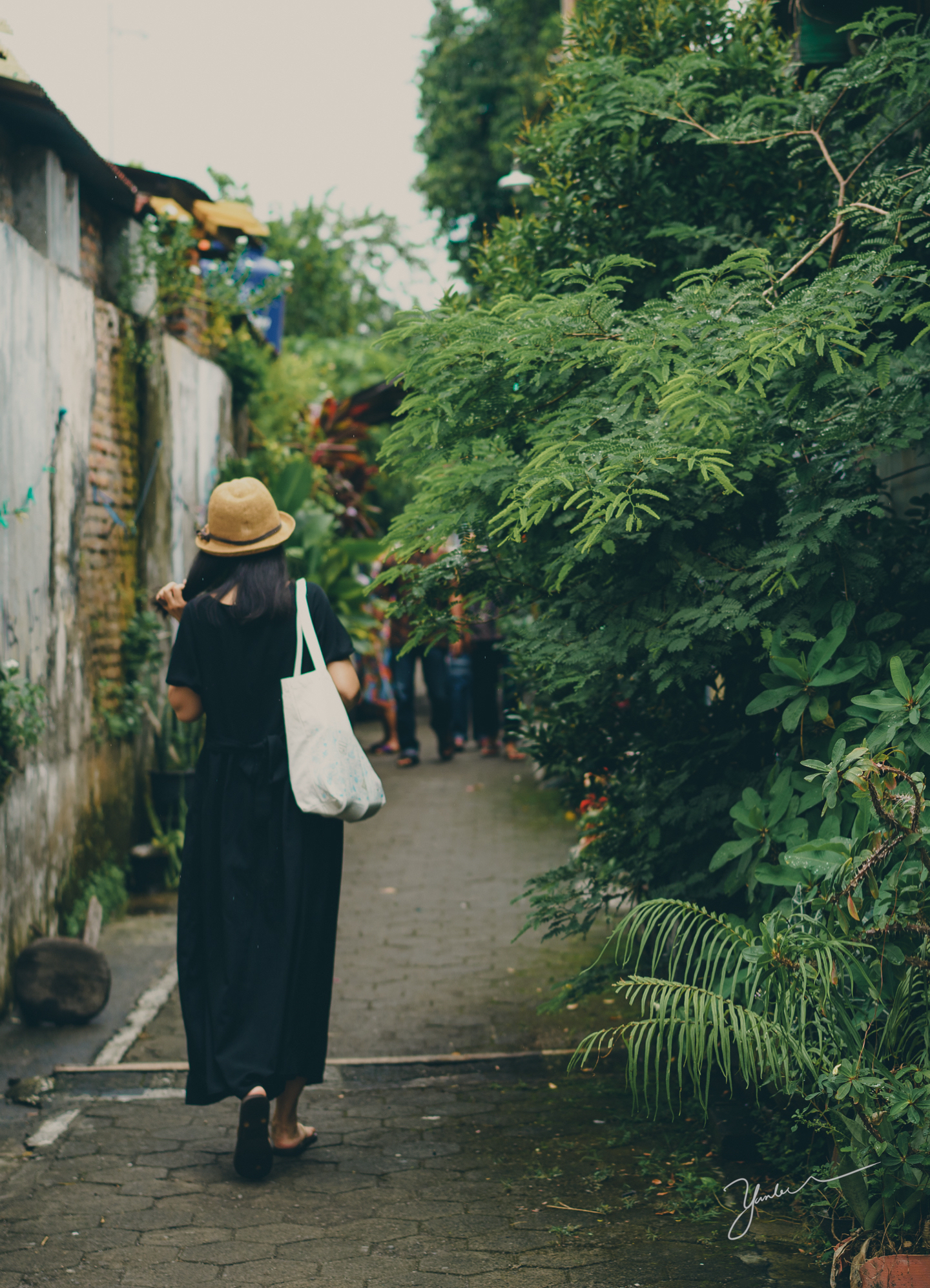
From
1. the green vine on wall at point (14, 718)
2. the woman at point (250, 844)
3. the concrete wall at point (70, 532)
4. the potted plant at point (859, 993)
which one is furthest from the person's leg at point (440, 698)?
the potted plant at point (859, 993)

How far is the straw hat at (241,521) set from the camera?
4.02 meters

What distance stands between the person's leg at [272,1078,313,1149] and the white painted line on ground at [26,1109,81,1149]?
0.76 metres

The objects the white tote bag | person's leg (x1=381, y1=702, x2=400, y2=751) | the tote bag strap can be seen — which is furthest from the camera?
person's leg (x1=381, y1=702, x2=400, y2=751)

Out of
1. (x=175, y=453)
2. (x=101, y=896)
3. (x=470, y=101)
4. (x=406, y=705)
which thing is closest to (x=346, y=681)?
(x=101, y=896)

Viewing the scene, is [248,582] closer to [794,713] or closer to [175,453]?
[794,713]

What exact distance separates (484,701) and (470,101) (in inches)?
500

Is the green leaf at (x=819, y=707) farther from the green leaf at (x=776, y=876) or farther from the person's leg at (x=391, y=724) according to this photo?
the person's leg at (x=391, y=724)

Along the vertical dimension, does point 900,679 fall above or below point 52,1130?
above

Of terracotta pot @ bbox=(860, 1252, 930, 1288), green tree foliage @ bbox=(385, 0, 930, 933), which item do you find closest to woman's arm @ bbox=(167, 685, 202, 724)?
green tree foliage @ bbox=(385, 0, 930, 933)

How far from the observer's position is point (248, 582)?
4.02 m

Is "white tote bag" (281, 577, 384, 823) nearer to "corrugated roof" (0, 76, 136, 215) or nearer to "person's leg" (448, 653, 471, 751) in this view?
"corrugated roof" (0, 76, 136, 215)

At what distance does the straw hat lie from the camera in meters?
4.02

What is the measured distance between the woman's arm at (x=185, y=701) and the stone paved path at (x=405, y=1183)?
1.45m

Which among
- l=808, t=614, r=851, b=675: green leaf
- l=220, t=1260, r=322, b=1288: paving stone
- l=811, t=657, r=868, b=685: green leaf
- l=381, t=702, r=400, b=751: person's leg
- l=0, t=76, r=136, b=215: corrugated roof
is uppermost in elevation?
l=0, t=76, r=136, b=215: corrugated roof
